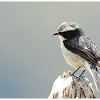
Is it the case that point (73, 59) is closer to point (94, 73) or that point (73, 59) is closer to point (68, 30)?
point (94, 73)

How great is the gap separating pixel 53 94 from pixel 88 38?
248 cm

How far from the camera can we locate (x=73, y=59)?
6809 millimetres

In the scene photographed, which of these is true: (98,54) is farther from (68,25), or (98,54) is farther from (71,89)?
(71,89)

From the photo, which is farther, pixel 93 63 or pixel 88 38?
pixel 88 38

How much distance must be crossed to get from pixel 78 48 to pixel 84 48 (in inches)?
7.0

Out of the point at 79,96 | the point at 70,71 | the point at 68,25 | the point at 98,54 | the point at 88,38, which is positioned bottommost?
the point at 79,96

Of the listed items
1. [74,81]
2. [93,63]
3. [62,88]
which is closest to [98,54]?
[93,63]

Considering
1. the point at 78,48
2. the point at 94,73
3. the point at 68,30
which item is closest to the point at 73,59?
the point at 78,48

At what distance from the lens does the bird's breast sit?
6.74 metres

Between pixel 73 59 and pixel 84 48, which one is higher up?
pixel 84 48

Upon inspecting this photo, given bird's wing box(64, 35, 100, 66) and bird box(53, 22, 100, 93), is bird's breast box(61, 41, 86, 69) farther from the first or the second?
bird's wing box(64, 35, 100, 66)

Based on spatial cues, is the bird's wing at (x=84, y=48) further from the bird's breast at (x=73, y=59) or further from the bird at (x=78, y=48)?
the bird's breast at (x=73, y=59)

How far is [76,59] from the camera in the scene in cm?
677

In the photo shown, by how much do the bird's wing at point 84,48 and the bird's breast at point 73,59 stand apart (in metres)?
0.11
